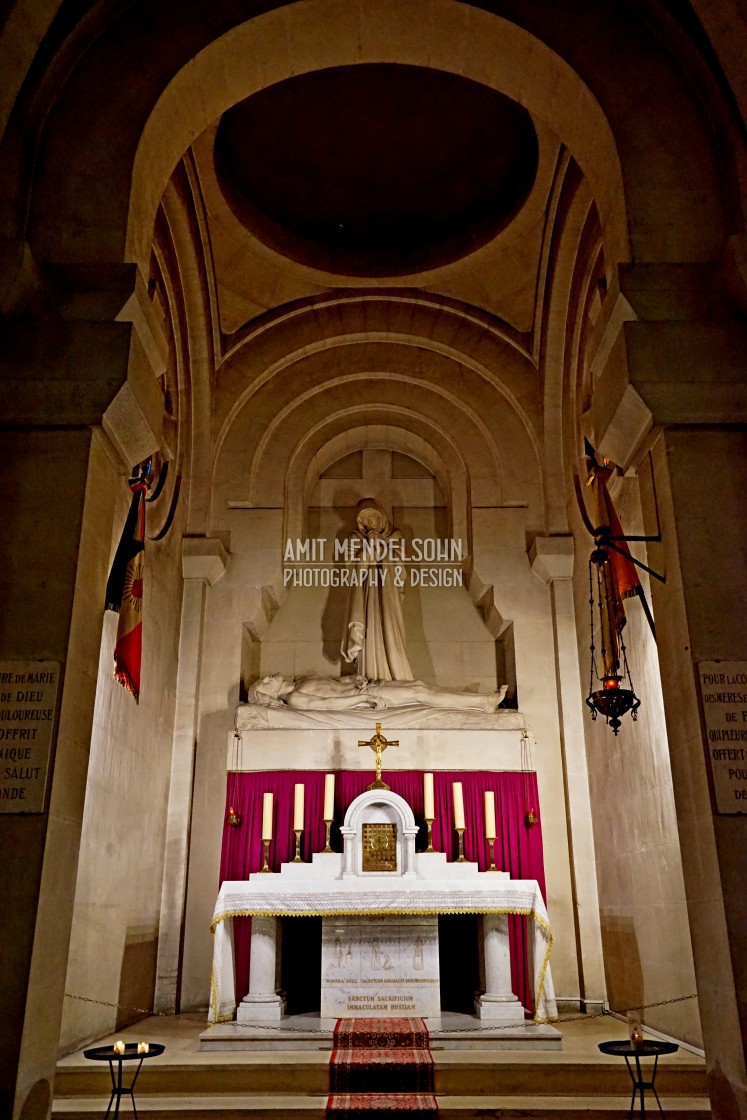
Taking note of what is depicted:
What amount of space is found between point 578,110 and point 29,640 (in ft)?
14.8

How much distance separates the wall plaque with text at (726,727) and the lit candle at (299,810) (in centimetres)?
495

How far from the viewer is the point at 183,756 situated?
30.0 feet

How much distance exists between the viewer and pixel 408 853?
7414 mm

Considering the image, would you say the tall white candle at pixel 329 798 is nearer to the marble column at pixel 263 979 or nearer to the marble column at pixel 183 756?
the marble column at pixel 263 979

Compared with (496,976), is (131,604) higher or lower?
higher

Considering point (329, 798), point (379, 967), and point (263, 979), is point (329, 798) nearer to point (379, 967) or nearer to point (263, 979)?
point (379, 967)

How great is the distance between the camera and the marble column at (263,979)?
6730 mm

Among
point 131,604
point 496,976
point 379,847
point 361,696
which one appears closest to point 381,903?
point 379,847

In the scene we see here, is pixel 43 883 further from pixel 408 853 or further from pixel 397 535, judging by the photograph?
pixel 397 535

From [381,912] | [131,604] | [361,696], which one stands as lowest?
[381,912]

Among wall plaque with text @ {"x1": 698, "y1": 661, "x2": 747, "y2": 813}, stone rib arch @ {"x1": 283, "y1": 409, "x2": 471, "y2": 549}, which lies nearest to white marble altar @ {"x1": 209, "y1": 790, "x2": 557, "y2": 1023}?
wall plaque with text @ {"x1": 698, "y1": 661, "x2": 747, "y2": 813}

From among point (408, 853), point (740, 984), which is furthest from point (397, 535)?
point (740, 984)

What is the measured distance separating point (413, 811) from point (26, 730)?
558 cm

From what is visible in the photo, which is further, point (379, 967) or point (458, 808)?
point (458, 808)
